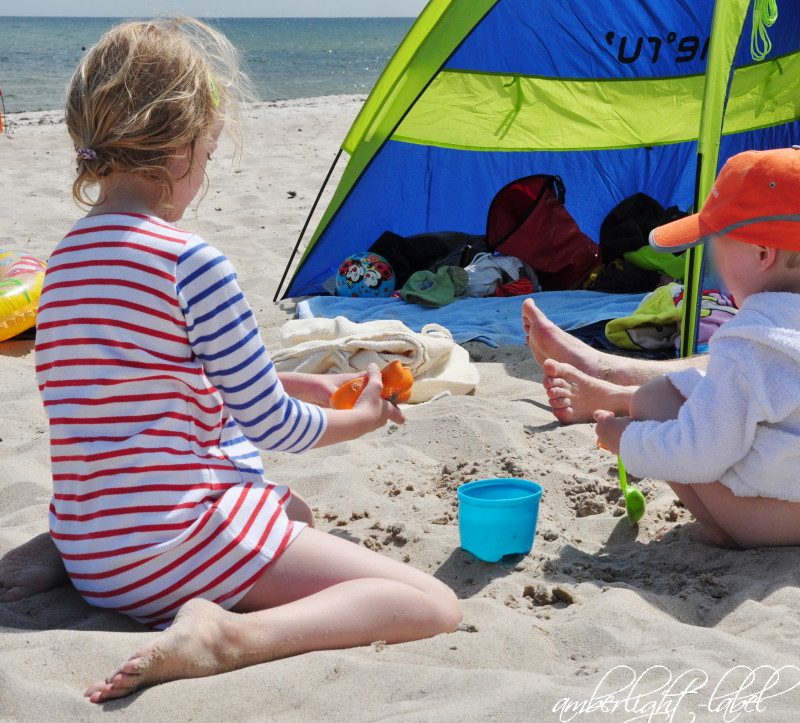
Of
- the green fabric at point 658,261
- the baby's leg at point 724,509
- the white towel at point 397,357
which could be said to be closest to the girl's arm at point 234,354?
the baby's leg at point 724,509

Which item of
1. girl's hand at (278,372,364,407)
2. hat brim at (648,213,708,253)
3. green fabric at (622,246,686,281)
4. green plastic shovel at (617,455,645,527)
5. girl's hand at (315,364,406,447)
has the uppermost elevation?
hat brim at (648,213,708,253)

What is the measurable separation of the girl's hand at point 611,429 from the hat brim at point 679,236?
0.39 meters

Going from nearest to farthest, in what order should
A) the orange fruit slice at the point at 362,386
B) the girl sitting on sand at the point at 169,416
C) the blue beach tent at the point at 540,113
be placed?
the girl sitting on sand at the point at 169,416 < the orange fruit slice at the point at 362,386 < the blue beach tent at the point at 540,113

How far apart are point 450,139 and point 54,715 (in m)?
3.77

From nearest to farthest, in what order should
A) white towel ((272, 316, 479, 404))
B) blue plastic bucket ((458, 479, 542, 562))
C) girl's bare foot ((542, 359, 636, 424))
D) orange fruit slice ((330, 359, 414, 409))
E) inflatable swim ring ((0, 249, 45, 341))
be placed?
blue plastic bucket ((458, 479, 542, 562)), orange fruit slice ((330, 359, 414, 409)), girl's bare foot ((542, 359, 636, 424)), white towel ((272, 316, 479, 404)), inflatable swim ring ((0, 249, 45, 341))

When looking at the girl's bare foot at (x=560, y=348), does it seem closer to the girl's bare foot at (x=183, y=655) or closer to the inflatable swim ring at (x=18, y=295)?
the girl's bare foot at (x=183, y=655)

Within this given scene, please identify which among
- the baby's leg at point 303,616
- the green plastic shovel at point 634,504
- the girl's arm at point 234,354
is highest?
the girl's arm at point 234,354

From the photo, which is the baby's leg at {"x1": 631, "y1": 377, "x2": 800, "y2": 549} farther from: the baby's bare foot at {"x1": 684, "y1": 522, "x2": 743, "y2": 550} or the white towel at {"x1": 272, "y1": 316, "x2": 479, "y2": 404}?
the white towel at {"x1": 272, "y1": 316, "x2": 479, "y2": 404}

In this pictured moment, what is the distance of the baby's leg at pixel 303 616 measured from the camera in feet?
4.54

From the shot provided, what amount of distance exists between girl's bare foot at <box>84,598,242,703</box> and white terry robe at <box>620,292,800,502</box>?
2.96 feet

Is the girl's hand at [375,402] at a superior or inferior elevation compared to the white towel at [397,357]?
superior

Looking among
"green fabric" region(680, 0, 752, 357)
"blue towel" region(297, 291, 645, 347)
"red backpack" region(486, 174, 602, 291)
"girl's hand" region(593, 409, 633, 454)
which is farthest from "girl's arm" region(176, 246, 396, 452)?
"red backpack" region(486, 174, 602, 291)

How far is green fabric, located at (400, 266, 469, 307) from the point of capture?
4156 mm

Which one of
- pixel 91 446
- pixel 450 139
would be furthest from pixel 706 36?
pixel 91 446
